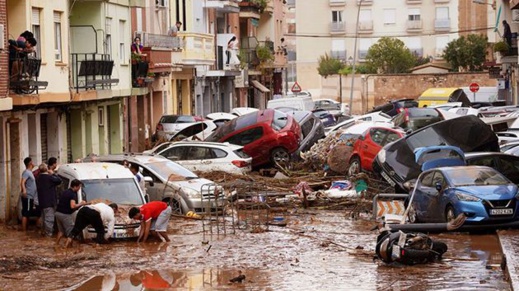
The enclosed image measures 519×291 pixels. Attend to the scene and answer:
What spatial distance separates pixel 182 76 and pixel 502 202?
114ft

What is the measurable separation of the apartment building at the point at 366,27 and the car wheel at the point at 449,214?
8587 centimetres

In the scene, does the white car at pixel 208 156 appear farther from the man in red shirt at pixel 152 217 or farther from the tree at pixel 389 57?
the tree at pixel 389 57

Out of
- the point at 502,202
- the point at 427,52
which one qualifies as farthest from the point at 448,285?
the point at 427,52

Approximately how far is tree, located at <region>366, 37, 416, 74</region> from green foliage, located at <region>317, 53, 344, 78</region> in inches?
133

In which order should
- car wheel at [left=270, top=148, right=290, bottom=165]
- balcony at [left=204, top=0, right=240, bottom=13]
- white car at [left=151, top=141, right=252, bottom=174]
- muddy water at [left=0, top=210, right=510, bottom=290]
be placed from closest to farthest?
muddy water at [left=0, top=210, right=510, bottom=290] → white car at [left=151, top=141, right=252, bottom=174] → car wheel at [left=270, top=148, right=290, bottom=165] → balcony at [left=204, top=0, right=240, bottom=13]

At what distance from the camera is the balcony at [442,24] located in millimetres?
113125

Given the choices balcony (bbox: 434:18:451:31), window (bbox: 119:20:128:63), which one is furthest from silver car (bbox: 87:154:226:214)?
balcony (bbox: 434:18:451:31)

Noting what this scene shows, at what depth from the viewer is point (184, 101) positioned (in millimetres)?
59219

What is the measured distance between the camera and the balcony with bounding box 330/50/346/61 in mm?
116769

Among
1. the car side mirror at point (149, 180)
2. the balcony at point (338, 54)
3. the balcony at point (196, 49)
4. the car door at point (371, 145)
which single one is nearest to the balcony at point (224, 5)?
the balcony at point (196, 49)

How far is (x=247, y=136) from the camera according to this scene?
40.1 m

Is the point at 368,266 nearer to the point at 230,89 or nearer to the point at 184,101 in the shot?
the point at 184,101

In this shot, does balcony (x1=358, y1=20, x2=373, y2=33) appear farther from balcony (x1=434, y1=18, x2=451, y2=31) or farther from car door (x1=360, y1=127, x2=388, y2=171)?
car door (x1=360, y1=127, x2=388, y2=171)

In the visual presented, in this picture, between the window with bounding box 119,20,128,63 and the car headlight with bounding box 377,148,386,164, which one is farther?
the window with bounding box 119,20,128,63
